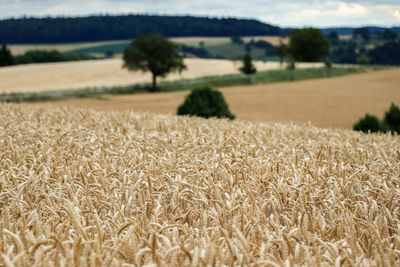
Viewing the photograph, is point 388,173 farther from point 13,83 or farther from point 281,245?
point 13,83

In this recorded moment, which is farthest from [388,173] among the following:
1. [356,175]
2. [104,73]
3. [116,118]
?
[104,73]

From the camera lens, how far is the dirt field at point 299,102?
110 ft

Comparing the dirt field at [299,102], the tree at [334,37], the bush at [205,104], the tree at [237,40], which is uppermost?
the tree at [334,37]

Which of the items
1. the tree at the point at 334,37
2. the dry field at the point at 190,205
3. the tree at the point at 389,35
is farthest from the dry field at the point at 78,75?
the tree at the point at 389,35

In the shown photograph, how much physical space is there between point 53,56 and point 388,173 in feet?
320

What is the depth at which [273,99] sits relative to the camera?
43.9 m

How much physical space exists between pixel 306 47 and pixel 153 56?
52.5 m

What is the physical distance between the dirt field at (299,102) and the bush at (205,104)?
12577 mm

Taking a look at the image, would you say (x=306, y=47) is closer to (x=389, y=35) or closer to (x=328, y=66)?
(x=328, y=66)

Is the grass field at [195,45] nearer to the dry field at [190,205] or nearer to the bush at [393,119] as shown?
the bush at [393,119]

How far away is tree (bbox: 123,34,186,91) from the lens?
5419 centimetres

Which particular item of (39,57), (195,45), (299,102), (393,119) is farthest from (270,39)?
(393,119)

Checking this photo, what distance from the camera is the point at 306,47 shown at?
96.6 meters

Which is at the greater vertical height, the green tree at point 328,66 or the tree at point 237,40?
the tree at point 237,40
